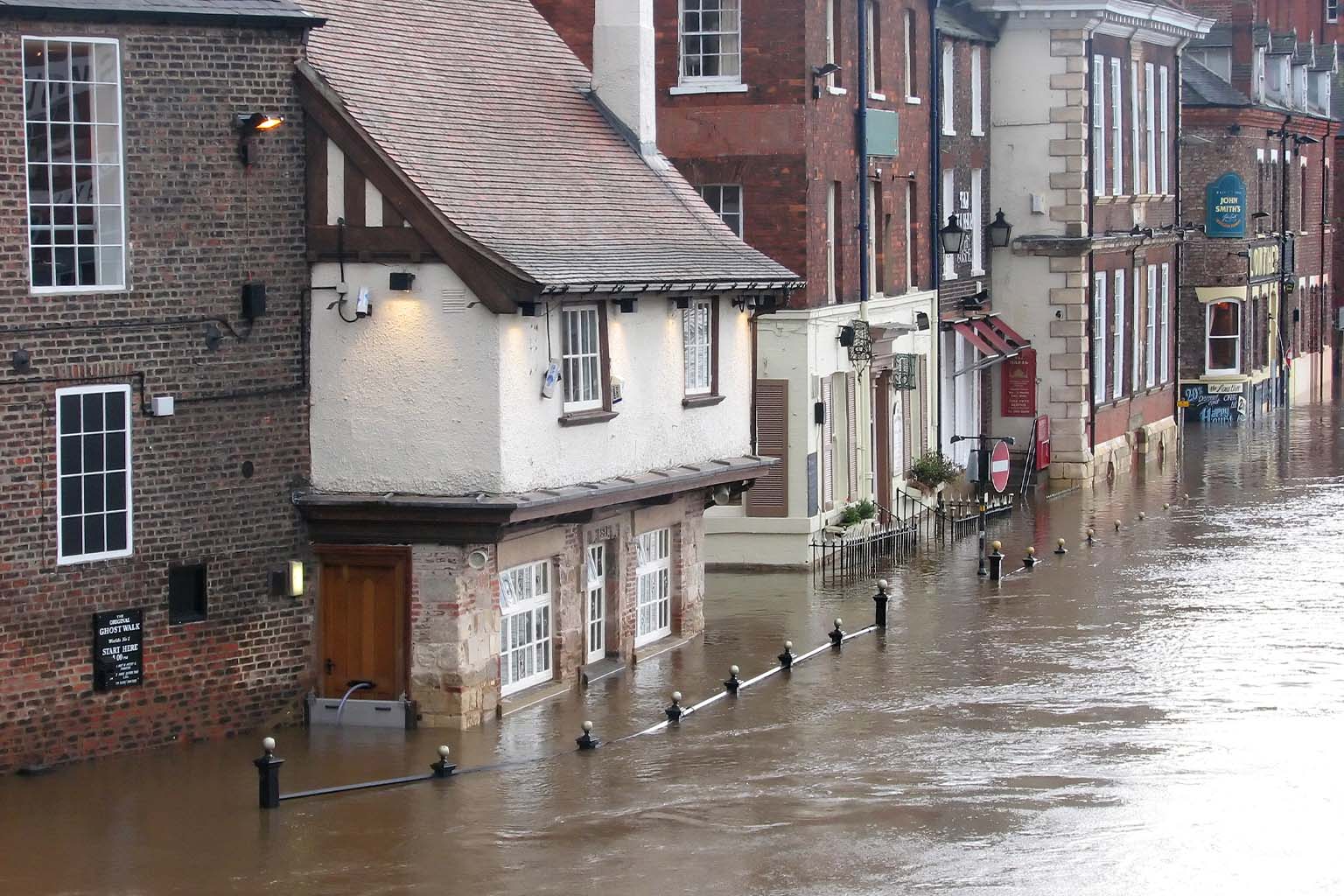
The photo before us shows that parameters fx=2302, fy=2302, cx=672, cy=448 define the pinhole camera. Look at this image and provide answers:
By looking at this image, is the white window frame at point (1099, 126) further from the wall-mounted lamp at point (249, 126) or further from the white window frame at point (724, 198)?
the wall-mounted lamp at point (249, 126)

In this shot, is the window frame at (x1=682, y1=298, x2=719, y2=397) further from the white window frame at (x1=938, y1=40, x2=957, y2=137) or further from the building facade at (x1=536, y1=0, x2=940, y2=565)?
the white window frame at (x1=938, y1=40, x2=957, y2=137)

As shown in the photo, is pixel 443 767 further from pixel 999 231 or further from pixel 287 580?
pixel 999 231

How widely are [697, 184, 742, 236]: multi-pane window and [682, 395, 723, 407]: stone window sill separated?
7976mm

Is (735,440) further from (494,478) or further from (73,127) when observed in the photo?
(73,127)

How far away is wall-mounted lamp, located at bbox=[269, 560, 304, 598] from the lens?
23203 millimetres

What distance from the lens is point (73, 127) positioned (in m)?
21.5

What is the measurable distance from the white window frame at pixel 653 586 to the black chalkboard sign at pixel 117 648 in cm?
712

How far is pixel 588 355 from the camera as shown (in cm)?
2494

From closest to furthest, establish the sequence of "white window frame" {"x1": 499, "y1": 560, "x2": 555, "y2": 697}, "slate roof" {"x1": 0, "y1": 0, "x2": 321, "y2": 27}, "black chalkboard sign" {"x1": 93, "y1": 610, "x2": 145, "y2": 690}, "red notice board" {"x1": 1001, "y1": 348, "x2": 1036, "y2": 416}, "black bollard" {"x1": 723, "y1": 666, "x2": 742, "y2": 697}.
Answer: "slate roof" {"x1": 0, "y1": 0, "x2": 321, "y2": 27} < "black chalkboard sign" {"x1": 93, "y1": 610, "x2": 145, "y2": 690} < "white window frame" {"x1": 499, "y1": 560, "x2": 555, "y2": 697} < "black bollard" {"x1": 723, "y1": 666, "x2": 742, "y2": 697} < "red notice board" {"x1": 1001, "y1": 348, "x2": 1036, "y2": 416}

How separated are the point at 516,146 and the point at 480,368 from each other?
3.76 meters

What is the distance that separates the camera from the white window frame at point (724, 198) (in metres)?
35.2

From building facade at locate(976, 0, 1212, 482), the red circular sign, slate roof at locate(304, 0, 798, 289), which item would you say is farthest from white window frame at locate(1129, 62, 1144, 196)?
slate roof at locate(304, 0, 798, 289)

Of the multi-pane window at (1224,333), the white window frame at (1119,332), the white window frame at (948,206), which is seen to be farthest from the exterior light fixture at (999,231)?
the multi-pane window at (1224,333)

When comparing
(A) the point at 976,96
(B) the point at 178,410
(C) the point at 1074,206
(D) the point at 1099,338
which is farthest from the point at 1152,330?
(B) the point at 178,410
